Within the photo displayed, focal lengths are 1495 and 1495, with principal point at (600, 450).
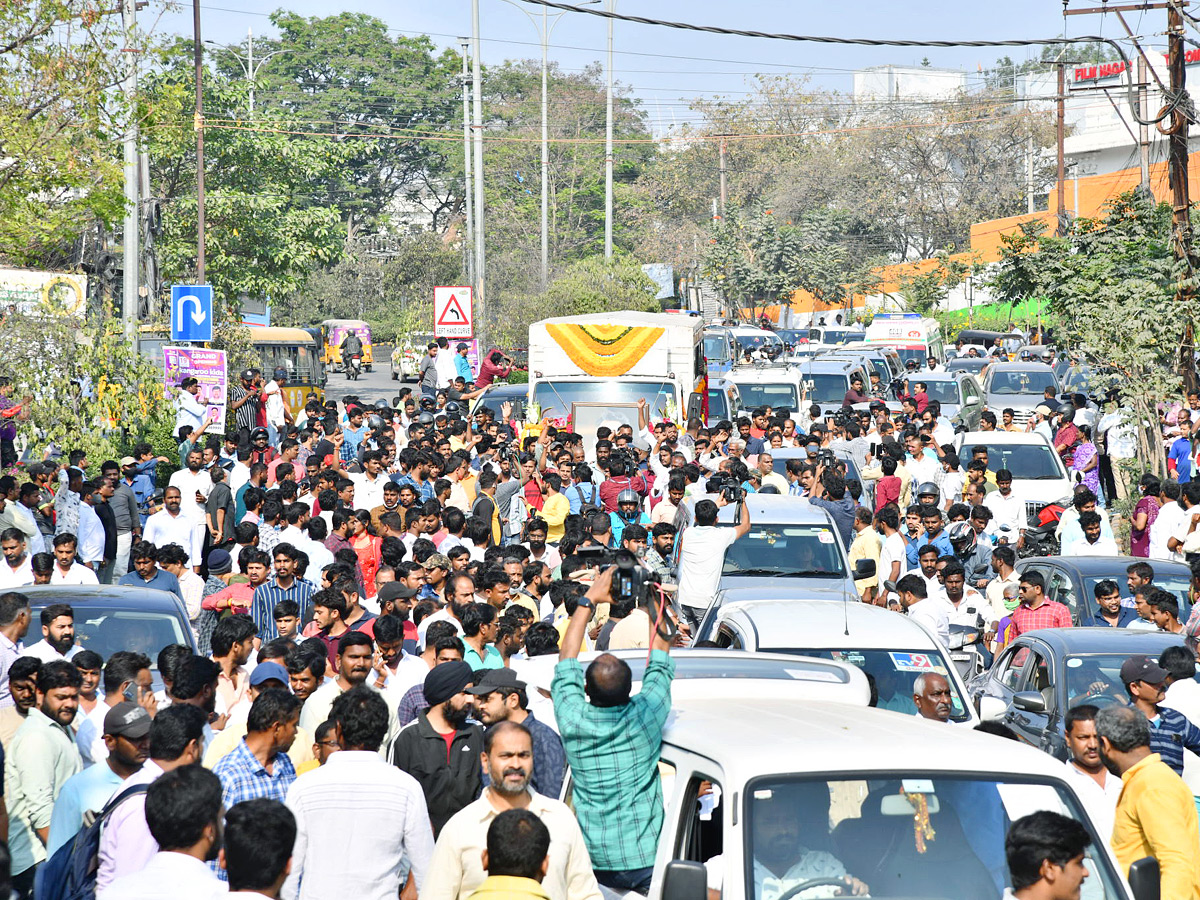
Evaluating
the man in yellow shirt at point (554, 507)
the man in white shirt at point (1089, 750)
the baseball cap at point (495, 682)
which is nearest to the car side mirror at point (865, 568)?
the man in yellow shirt at point (554, 507)

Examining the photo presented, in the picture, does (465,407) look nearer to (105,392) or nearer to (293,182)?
(105,392)

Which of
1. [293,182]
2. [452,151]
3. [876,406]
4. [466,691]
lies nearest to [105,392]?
[876,406]

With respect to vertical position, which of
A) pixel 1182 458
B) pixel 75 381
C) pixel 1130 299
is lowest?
pixel 1182 458

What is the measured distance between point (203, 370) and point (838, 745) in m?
15.5

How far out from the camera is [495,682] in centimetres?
655

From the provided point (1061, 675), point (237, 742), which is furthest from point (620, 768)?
point (1061, 675)

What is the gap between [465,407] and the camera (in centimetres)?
2406

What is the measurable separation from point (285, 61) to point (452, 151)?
389 inches

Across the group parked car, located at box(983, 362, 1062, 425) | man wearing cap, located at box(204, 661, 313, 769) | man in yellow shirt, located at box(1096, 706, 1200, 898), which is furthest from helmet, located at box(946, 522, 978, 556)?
parked car, located at box(983, 362, 1062, 425)

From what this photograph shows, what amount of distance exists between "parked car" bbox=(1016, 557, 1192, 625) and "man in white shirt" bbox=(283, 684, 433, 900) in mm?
6932

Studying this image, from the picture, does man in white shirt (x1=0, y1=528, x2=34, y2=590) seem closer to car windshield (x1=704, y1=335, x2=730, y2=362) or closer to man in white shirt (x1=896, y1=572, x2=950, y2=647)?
man in white shirt (x1=896, y1=572, x2=950, y2=647)

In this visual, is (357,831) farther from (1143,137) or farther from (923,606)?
(1143,137)

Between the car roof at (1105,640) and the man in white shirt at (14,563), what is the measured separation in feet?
23.2

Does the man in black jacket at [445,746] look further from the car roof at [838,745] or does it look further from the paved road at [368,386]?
the paved road at [368,386]
